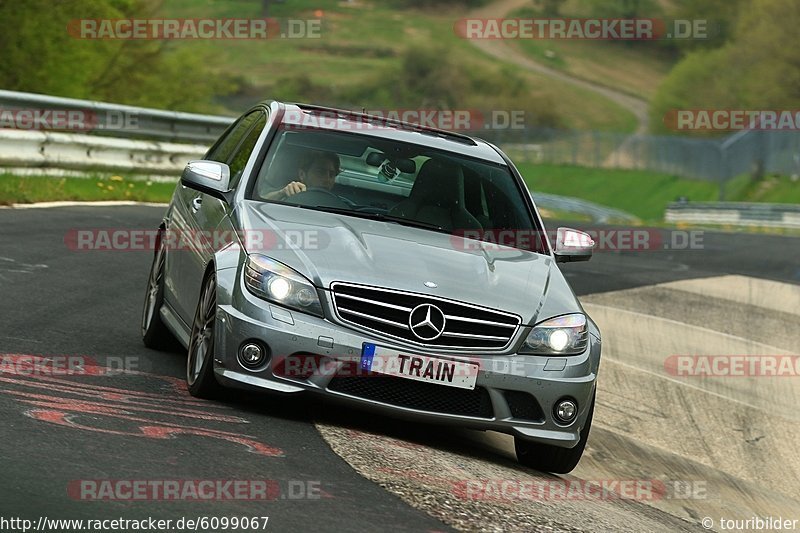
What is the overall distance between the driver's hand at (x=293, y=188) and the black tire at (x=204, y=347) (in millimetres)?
756

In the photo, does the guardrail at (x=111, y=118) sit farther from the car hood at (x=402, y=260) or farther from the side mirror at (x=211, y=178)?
the car hood at (x=402, y=260)

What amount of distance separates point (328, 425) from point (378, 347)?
587 millimetres

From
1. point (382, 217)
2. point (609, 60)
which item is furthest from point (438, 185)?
point (609, 60)

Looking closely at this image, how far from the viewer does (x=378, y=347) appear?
689 cm

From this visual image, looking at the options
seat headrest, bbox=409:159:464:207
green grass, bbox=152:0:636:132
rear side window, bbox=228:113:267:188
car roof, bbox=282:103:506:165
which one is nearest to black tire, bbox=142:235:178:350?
rear side window, bbox=228:113:267:188

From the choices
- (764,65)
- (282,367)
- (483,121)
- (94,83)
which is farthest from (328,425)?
(483,121)

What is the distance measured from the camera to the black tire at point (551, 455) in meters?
7.60

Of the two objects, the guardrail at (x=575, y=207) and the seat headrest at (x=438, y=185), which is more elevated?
the seat headrest at (x=438, y=185)

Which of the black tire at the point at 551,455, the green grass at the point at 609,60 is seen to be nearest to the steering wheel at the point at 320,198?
the black tire at the point at 551,455

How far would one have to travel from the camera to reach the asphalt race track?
556 cm

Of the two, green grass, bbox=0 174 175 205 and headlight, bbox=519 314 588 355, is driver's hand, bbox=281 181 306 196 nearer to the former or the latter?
headlight, bbox=519 314 588 355

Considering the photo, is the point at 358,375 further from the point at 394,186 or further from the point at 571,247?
the point at 571,247

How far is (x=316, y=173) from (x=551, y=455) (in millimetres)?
2074

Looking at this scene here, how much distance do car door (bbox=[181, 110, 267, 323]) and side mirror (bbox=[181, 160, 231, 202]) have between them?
0.07 metres
